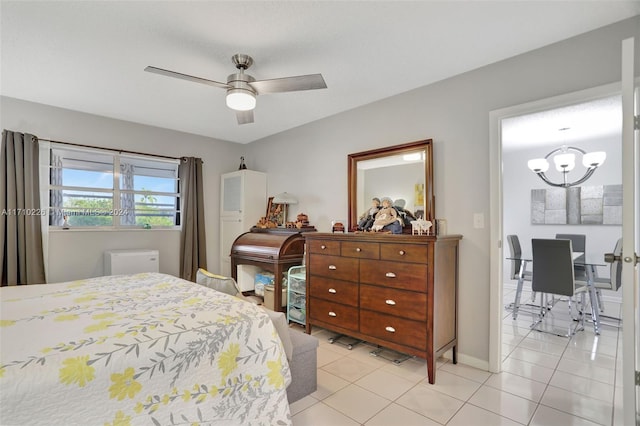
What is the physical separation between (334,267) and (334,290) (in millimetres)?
220

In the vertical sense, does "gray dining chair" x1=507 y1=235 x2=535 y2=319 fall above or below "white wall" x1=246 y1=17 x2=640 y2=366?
below

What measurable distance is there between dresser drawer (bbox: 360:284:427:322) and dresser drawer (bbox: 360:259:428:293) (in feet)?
0.16

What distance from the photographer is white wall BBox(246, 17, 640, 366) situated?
85.1 inches

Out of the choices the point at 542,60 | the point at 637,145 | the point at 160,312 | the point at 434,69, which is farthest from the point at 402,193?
the point at 160,312

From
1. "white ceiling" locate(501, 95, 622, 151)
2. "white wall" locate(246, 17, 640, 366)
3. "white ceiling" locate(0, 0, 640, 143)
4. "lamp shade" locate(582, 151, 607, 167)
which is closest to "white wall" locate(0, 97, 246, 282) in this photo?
"white ceiling" locate(0, 0, 640, 143)

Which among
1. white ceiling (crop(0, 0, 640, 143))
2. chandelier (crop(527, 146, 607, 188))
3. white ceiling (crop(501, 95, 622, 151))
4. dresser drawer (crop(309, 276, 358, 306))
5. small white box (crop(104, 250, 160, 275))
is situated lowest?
dresser drawer (crop(309, 276, 358, 306))

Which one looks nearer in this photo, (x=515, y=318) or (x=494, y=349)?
(x=494, y=349)

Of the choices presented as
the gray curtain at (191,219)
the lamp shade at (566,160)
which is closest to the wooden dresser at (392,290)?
the gray curtain at (191,219)

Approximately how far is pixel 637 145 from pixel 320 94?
244 cm

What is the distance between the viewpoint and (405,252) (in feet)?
8.16

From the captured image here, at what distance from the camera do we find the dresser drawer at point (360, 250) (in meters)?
2.68

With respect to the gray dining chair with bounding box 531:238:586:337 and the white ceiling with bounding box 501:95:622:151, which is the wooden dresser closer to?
the gray dining chair with bounding box 531:238:586:337

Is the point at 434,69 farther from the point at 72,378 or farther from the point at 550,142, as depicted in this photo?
the point at 550,142

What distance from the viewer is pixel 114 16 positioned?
6.53ft
